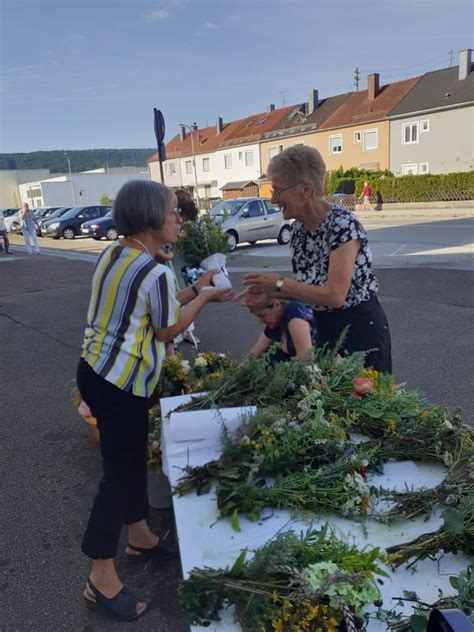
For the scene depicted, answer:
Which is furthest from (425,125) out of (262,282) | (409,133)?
(262,282)

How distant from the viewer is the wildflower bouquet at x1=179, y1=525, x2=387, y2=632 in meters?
1.23

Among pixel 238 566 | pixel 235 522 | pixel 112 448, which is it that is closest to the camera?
pixel 238 566

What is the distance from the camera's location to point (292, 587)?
128cm

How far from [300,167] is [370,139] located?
127ft

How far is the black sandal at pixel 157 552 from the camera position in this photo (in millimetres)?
2486

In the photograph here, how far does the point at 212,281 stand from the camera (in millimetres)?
2500

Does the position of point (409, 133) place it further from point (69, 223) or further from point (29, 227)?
point (29, 227)

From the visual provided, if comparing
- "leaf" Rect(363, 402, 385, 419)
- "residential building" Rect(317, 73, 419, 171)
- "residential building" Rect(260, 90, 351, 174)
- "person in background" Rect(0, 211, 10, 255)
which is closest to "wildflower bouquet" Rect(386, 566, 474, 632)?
"leaf" Rect(363, 402, 385, 419)

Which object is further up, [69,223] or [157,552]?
[69,223]

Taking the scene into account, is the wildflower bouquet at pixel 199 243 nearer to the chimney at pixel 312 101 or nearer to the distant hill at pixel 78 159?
the chimney at pixel 312 101

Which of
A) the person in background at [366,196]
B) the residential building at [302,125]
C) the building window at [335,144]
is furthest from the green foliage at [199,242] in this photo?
the residential building at [302,125]

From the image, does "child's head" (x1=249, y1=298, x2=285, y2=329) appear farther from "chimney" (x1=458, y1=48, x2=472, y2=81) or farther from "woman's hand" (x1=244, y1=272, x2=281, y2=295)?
"chimney" (x1=458, y1=48, x2=472, y2=81)

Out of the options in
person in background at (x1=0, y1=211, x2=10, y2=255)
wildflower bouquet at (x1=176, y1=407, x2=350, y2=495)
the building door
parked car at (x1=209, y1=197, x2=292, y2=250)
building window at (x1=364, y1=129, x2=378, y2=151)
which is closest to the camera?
wildflower bouquet at (x1=176, y1=407, x2=350, y2=495)

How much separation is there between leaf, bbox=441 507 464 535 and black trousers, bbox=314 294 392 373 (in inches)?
43.6
